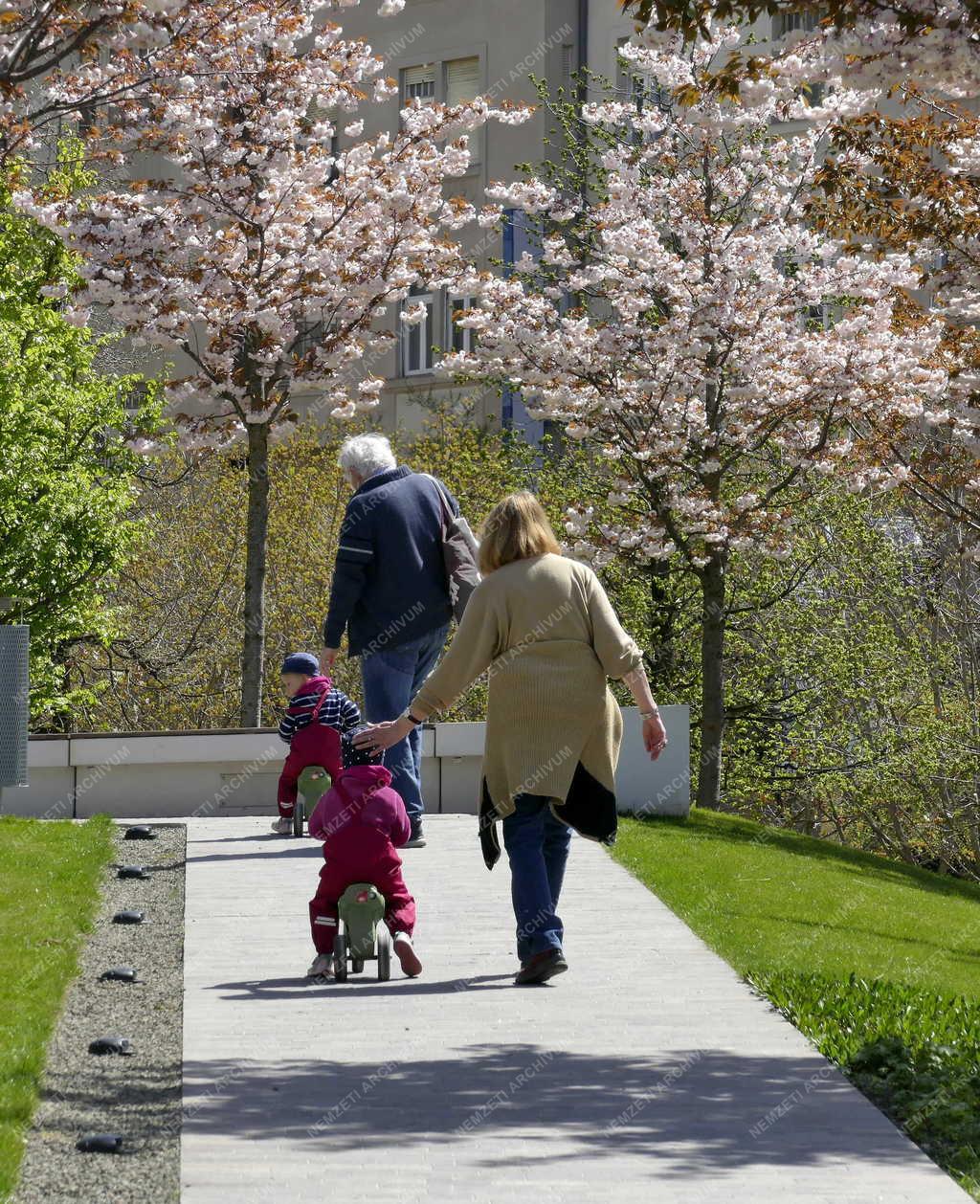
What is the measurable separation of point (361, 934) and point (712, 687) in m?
12.2

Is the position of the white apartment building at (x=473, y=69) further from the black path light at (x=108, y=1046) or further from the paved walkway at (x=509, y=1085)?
the black path light at (x=108, y=1046)

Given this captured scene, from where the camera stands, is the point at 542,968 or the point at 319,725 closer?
the point at 542,968

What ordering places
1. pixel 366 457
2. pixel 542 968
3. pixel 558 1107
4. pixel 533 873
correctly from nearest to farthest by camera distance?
pixel 558 1107 → pixel 542 968 → pixel 533 873 → pixel 366 457

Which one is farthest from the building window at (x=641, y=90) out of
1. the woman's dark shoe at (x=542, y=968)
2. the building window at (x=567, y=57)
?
the building window at (x=567, y=57)

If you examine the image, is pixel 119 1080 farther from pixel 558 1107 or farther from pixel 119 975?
pixel 119 975

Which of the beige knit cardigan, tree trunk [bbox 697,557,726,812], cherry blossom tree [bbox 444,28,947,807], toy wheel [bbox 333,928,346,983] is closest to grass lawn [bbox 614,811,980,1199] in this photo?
the beige knit cardigan

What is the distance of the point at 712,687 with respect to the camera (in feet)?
63.1

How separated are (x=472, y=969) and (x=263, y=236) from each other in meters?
10.5

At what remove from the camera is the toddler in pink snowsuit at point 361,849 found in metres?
7.29

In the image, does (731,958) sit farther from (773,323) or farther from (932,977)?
(773,323)

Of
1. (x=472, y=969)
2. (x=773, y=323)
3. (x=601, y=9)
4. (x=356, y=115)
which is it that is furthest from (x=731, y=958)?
(x=356, y=115)

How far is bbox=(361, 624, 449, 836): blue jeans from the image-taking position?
33.3 ft

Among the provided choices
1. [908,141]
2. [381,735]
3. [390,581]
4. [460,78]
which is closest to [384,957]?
[381,735]

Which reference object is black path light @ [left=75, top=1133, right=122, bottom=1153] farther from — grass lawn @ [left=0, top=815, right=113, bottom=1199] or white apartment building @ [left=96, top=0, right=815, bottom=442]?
white apartment building @ [left=96, top=0, right=815, bottom=442]
